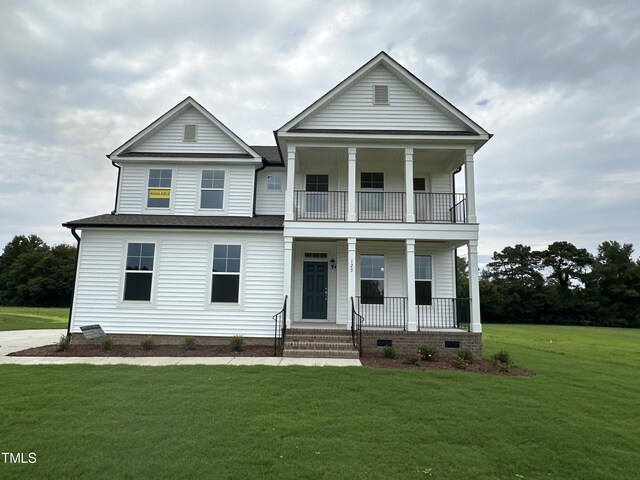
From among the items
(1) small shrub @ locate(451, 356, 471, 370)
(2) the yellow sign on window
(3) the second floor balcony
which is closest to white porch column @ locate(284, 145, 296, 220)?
(3) the second floor balcony

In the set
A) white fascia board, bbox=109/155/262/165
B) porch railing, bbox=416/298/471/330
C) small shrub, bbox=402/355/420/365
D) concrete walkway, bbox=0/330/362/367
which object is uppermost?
white fascia board, bbox=109/155/262/165

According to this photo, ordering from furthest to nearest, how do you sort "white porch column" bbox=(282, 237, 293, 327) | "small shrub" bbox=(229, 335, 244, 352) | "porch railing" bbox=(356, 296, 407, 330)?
"porch railing" bbox=(356, 296, 407, 330) < "white porch column" bbox=(282, 237, 293, 327) < "small shrub" bbox=(229, 335, 244, 352)

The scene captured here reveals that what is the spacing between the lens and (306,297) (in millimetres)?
13078

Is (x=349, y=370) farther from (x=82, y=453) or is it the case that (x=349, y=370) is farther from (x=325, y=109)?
(x=325, y=109)

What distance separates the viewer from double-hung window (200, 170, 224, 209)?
43.3 feet

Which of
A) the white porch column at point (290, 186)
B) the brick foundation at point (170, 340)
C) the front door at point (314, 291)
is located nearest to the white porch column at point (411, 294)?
the front door at point (314, 291)

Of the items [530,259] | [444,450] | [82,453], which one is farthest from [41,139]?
[530,259]

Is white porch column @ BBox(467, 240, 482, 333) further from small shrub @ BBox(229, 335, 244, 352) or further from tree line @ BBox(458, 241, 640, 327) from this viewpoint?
tree line @ BBox(458, 241, 640, 327)

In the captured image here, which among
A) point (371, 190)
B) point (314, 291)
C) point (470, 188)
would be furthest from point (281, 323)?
point (470, 188)

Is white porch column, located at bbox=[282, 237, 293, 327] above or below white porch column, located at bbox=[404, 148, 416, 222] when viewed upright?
below

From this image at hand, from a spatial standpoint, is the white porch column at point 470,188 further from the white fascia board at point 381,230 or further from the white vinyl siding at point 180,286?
the white vinyl siding at point 180,286

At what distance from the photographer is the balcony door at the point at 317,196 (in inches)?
520

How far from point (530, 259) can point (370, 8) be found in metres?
45.9

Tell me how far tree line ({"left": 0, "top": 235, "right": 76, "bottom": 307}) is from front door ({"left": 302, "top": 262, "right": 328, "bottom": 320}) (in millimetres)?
46367
